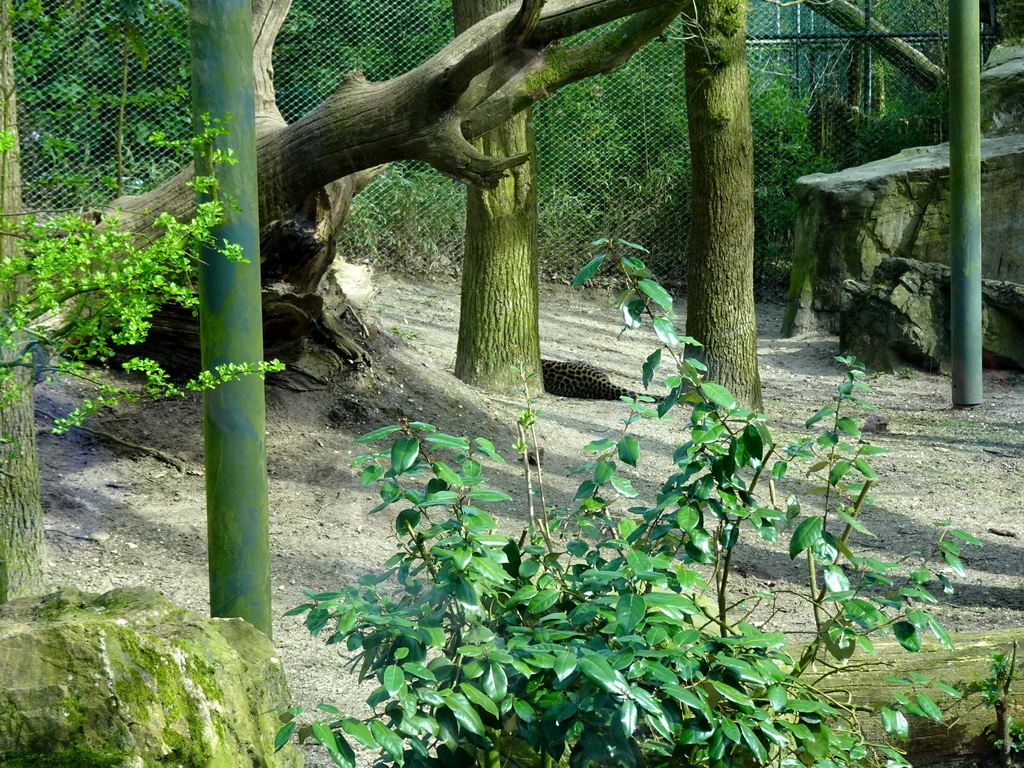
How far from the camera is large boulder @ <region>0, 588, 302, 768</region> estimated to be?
1.95 metres

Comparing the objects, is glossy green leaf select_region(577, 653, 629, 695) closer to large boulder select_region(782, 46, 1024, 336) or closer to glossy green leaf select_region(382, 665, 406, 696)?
glossy green leaf select_region(382, 665, 406, 696)

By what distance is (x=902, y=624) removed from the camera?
1.99m

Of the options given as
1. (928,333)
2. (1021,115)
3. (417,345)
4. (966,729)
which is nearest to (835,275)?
(928,333)

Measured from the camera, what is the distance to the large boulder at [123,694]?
195 centimetres

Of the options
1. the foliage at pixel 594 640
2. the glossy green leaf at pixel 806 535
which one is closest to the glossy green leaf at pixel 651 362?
the foliage at pixel 594 640

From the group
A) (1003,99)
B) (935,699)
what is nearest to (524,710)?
(935,699)

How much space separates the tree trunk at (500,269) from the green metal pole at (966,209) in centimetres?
315

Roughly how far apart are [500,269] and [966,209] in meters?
3.50

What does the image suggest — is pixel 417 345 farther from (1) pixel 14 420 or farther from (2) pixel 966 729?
(2) pixel 966 729

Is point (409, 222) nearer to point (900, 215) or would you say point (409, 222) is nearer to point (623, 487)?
point (900, 215)

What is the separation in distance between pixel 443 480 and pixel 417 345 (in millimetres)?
6139

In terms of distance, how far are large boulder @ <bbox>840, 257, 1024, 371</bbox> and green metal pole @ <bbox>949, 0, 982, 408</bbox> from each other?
46.0 inches

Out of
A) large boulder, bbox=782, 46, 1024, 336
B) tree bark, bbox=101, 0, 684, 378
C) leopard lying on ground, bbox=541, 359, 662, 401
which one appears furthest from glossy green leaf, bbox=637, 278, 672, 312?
large boulder, bbox=782, 46, 1024, 336

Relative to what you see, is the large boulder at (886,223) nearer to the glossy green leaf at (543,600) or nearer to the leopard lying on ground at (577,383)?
the leopard lying on ground at (577,383)
